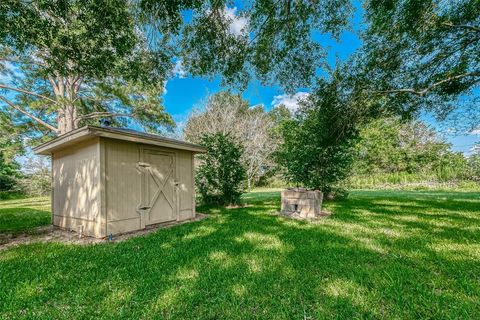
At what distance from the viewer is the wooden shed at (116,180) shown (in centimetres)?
435

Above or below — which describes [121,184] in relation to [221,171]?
below

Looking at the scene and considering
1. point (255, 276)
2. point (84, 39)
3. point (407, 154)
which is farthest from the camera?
point (407, 154)

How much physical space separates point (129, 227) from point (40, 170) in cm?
1723

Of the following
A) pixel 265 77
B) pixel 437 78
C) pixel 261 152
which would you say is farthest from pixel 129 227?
pixel 261 152

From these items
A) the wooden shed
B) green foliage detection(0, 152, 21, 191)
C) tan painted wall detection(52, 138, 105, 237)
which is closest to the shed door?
the wooden shed

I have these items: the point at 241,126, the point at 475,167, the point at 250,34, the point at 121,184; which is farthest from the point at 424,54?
the point at 475,167

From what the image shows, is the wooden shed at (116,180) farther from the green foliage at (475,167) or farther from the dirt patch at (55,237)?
the green foliage at (475,167)

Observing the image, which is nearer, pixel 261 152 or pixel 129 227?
pixel 129 227

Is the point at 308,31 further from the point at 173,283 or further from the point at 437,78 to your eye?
the point at 173,283

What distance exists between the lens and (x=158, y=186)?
211 inches

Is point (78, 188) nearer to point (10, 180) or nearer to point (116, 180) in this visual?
point (116, 180)

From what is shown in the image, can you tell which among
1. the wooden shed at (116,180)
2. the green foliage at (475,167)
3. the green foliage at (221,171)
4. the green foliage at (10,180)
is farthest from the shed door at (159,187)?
the green foliage at (475,167)

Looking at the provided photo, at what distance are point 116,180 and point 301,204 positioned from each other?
4732 millimetres

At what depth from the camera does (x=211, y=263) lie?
2.89 metres
